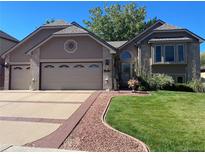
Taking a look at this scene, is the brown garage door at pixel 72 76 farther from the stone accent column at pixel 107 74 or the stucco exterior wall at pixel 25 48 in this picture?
the stucco exterior wall at pixel 25 48

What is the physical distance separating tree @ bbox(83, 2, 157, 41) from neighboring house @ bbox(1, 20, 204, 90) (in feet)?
50.1

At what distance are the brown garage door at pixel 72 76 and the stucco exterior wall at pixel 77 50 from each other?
26.1 inches

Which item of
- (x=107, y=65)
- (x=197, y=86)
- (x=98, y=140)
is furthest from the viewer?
(x=197, y=86)

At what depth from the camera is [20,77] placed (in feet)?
72.7

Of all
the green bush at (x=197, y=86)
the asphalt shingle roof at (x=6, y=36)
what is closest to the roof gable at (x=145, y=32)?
the green bush at (x=197, y=86)

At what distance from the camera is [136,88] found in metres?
19.5

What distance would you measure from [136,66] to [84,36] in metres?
6.08

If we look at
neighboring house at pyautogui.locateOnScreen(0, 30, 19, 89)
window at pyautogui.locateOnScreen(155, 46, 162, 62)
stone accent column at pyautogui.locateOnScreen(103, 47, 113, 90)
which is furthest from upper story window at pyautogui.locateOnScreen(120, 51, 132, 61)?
neighboring house at pyautogui.locateOnScreen(0, 30, 19, 89)

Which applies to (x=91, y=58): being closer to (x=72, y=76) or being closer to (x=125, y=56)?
(x=72, y=76)

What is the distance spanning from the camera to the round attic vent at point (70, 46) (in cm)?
2042

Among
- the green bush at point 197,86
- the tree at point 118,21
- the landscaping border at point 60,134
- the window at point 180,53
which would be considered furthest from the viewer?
the tree at point 118,21

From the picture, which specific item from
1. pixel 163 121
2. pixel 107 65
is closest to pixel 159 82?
pixel 107 65

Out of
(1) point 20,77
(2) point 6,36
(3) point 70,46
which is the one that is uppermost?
(2) point 6,36

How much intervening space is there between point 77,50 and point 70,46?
69 centimetres
